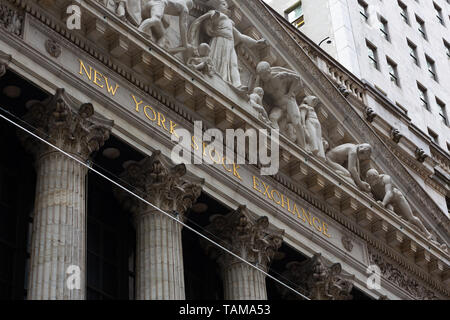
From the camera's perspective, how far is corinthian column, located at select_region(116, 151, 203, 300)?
84.8ft

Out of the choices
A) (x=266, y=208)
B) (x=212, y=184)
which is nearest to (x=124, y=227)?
(x=212, y=184)

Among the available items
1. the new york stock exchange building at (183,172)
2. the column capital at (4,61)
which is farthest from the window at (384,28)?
the column capital at (4,61)

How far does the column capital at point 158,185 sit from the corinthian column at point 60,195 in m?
1.75

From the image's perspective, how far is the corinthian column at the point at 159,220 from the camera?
84.8ft

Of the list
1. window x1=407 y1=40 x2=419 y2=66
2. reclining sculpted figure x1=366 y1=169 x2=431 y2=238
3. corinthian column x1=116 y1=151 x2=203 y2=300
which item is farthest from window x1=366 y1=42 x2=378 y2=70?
corinthian column x1=116 y1=151 x2=203 y2=300

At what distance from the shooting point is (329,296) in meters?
31.8

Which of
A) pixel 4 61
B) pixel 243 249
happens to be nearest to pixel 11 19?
pixel 4 61

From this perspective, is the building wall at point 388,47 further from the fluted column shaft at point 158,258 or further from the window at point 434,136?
the fluted column shaft at point 158,258

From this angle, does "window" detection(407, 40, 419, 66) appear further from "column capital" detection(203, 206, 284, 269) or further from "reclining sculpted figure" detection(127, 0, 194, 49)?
"column capital" detection(203, 206, 284, 269)

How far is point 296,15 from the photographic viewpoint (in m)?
62.1

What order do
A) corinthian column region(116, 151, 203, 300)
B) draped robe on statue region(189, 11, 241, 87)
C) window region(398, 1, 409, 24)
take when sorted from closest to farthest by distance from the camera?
1. corinthian column region(116, 151, 203, 300)
2. draped robe on statue region(189, 11, 241, 87)
3. window region(398, 1, 409, 24)

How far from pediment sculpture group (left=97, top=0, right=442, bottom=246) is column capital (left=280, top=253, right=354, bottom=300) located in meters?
4.10

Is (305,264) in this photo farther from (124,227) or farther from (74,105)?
(74,105)
